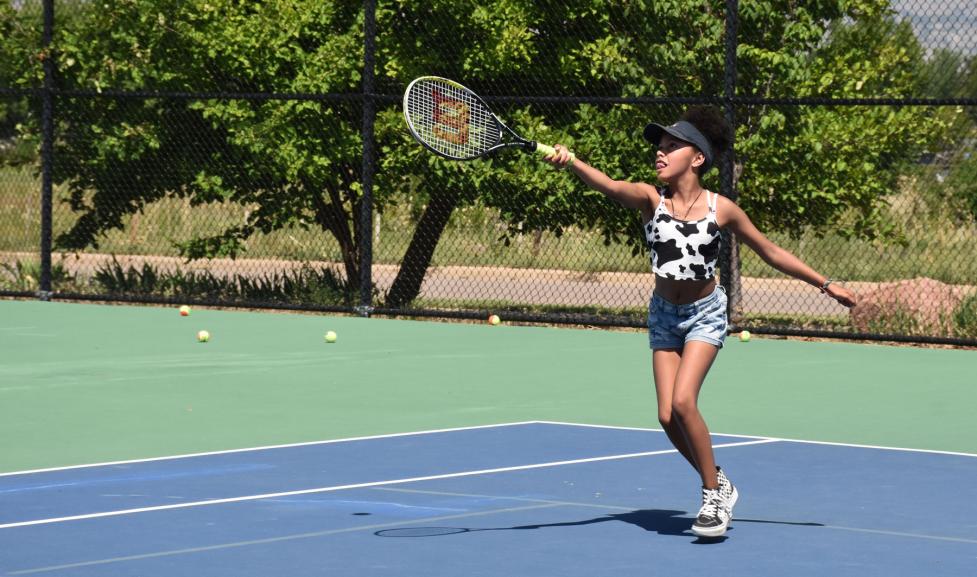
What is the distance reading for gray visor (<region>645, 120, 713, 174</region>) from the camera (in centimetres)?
645

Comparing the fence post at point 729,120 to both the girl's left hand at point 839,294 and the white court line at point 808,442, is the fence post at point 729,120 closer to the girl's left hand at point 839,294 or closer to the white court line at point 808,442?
the white court line at point 808,442

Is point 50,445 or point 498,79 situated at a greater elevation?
point 498,79

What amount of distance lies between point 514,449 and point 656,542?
2.23 m

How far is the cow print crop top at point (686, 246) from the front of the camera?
6.36 metres

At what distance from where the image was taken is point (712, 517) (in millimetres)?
6023

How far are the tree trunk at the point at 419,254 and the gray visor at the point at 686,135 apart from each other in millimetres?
9936

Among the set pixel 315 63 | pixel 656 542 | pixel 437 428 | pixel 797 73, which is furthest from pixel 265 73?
pixel 656 542

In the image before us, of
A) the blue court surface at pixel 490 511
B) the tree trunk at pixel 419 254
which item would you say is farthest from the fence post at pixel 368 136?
Answer: the blue court surface at pixel 490 511

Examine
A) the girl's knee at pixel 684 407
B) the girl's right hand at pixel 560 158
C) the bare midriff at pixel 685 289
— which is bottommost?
the girl's knee at pixel 684 407

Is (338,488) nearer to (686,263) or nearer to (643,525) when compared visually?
(643,525)

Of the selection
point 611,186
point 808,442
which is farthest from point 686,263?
point 808,442

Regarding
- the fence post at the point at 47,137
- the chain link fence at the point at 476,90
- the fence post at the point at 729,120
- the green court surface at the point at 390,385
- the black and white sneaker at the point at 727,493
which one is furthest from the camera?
the fence post at the point at 47,137

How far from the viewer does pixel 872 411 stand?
9812 millimetres

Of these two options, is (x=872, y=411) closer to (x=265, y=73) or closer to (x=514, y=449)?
(x=514, y=449)
